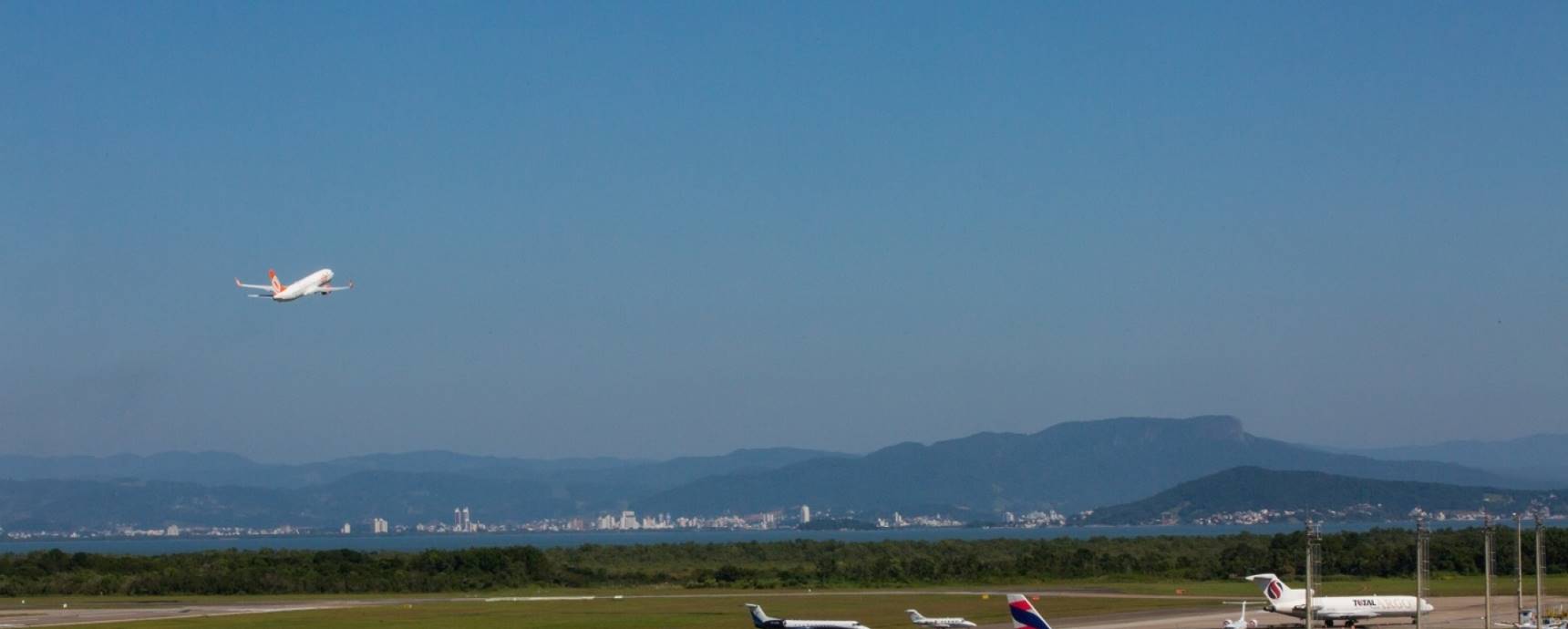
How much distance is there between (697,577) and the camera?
419 ft

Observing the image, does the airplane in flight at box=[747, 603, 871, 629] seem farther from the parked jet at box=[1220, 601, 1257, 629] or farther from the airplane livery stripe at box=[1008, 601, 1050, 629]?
the airplane livery stripe at box=[1008, 601, 1050, 629]

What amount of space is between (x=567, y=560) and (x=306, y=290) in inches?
2590

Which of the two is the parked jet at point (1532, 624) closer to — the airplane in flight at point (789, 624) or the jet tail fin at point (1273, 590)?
the jet tail fin at point (1273, 590)

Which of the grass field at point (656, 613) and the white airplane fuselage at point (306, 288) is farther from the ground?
the white airplane fuselage at point (306, 288)

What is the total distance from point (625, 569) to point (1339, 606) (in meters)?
77.5

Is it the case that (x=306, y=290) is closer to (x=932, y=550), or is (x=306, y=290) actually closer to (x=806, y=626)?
(x=806, y=626)

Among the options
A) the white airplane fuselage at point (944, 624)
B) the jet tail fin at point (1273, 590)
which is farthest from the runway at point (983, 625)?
the white airplane fuselage at point (944, 624)

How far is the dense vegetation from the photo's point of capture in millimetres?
119250

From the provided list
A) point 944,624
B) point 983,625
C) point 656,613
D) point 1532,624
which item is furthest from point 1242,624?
point 656,613

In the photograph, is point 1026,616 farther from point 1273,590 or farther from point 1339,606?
point 1339,606

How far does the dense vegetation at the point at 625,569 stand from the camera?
391 ft

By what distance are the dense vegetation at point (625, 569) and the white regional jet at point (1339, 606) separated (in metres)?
42.5

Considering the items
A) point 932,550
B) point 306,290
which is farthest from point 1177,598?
point 932,550

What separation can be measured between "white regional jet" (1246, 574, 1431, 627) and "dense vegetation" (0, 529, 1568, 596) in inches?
1675
